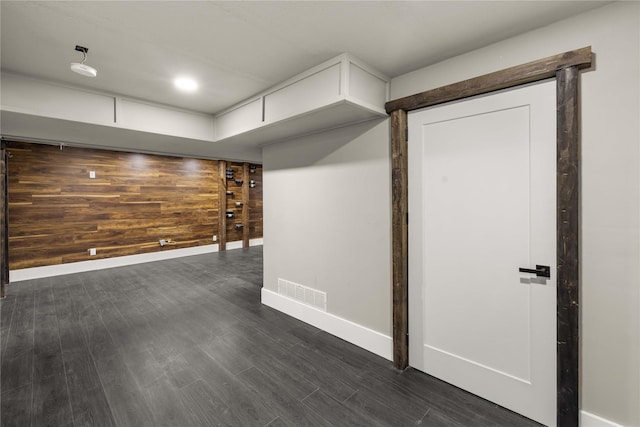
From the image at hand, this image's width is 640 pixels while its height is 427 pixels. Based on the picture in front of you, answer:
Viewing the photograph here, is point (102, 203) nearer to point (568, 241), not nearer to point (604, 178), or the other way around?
point (568, 241)

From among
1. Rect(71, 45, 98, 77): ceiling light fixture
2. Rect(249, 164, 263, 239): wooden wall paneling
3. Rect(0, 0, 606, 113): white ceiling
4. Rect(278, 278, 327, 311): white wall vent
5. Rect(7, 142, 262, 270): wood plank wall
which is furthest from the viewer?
Rect(249, 164, 263, 239): wooden wall paneling

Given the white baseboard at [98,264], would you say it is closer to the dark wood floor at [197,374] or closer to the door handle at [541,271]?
the dark wood floor at [197,374]

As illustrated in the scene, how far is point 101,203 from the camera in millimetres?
5383

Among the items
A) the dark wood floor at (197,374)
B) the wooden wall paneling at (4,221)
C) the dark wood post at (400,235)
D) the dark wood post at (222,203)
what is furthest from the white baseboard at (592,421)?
the dark wood post at (222,203)

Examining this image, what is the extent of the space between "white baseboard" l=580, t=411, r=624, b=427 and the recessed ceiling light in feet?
12.4

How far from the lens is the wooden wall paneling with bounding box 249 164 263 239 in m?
8.05

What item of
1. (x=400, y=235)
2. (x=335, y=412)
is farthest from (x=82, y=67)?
(x=335, y=412)

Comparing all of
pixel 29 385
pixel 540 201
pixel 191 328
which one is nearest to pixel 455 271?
pixel 540 201

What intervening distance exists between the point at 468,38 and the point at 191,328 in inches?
141

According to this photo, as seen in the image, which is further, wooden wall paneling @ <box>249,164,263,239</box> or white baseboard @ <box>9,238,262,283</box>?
wooden wall paneling @ <box>249,164,263,239</box>

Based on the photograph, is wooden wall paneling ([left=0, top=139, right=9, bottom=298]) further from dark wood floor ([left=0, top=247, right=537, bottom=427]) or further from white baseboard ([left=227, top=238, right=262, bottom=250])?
white baseboard ([left=227, top=238, right=262, bottom=250])

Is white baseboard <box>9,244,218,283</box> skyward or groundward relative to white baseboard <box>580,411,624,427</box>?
skyward

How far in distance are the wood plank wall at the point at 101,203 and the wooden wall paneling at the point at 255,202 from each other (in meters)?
1.12

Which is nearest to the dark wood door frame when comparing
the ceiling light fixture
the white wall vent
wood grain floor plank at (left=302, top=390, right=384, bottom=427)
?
wood grain floor plank at (left=302, top=390, right=384, bottom=427)
